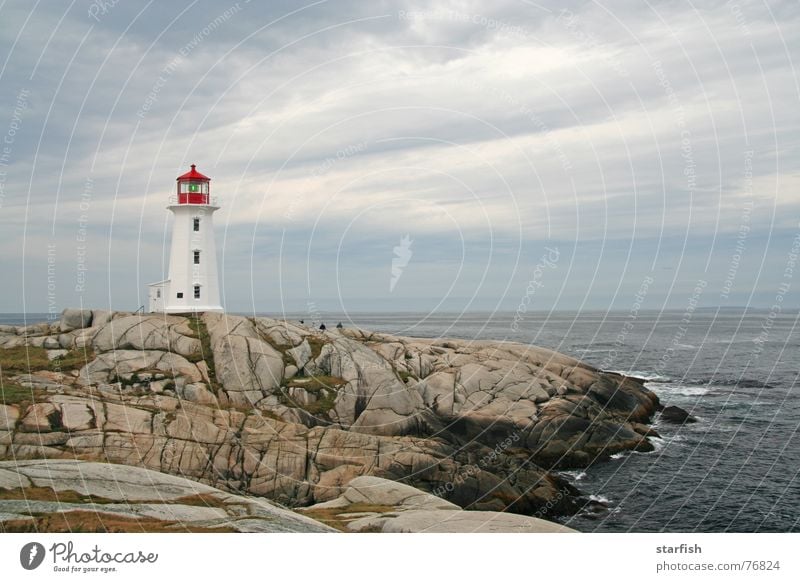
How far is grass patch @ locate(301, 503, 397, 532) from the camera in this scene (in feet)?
92.3

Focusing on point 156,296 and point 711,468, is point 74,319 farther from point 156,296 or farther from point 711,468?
point 711,468

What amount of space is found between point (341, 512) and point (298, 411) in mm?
13400

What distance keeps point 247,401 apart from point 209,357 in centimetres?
492

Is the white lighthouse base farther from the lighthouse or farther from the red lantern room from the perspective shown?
the red lantern room

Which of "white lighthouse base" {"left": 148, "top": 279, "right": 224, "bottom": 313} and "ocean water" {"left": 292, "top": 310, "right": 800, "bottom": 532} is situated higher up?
"white lighthouse base" {"left": 148, "top": 279, "right": 224, "bottom": 313}

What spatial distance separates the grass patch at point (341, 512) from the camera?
28.1 metres

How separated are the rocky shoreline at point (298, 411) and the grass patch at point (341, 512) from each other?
2075 mm

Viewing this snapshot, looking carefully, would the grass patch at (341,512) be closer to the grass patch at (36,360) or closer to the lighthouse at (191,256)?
the grass patch at (36,360)

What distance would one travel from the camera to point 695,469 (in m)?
49.1

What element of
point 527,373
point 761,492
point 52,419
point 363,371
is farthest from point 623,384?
point 52,419

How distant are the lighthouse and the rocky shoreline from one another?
10.8ft

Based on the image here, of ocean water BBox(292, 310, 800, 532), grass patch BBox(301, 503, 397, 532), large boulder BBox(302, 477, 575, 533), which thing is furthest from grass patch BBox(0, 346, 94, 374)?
ocean water BBox(292, 310, 800, 532)

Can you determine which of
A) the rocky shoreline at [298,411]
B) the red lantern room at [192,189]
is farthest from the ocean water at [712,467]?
the red lantern room at [192,189]

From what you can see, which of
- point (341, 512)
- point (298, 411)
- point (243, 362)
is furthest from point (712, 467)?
point (243, 362)
